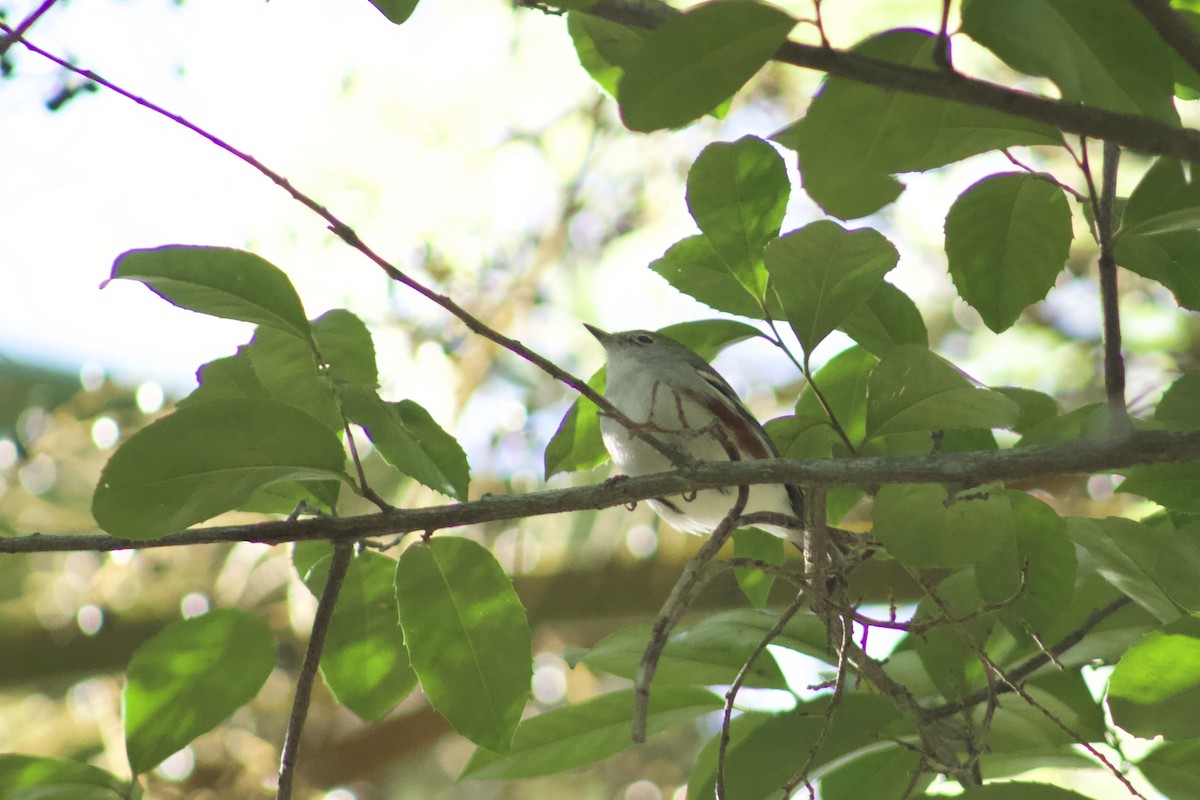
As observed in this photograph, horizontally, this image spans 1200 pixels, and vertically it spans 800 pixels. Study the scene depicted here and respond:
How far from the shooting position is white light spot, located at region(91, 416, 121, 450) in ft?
15.8

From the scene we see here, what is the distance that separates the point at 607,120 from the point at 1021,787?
15.7 feet

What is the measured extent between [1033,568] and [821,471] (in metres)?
0.42

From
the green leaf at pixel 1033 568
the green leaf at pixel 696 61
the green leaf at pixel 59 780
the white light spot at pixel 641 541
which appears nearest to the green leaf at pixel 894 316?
the green leaf at pixel 1033 568

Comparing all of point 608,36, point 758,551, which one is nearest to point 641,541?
point 758,551

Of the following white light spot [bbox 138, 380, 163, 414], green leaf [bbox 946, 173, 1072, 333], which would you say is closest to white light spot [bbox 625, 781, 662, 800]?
white light spot [bbox 138, 380, 163, 414]

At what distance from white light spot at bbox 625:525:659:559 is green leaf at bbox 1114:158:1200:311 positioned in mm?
3047

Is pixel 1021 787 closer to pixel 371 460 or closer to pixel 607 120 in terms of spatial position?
pixel 371 460

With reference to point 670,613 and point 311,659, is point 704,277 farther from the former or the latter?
point 311,659

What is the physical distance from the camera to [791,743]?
5.53 ft

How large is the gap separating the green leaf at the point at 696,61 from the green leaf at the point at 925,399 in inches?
19.5

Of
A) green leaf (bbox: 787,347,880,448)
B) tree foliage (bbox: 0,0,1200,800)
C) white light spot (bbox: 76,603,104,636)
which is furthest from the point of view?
white light spot (bbox: 76,603,104,636)

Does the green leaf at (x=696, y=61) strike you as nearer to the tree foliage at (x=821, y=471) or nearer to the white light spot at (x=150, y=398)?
the tree foliage at (x=821, y=471)

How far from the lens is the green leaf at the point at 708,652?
69.6 inches

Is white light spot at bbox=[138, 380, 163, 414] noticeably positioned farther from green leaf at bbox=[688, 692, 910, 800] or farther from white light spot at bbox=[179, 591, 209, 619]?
green leaf at bbox=[688, 692, 910, 800]
